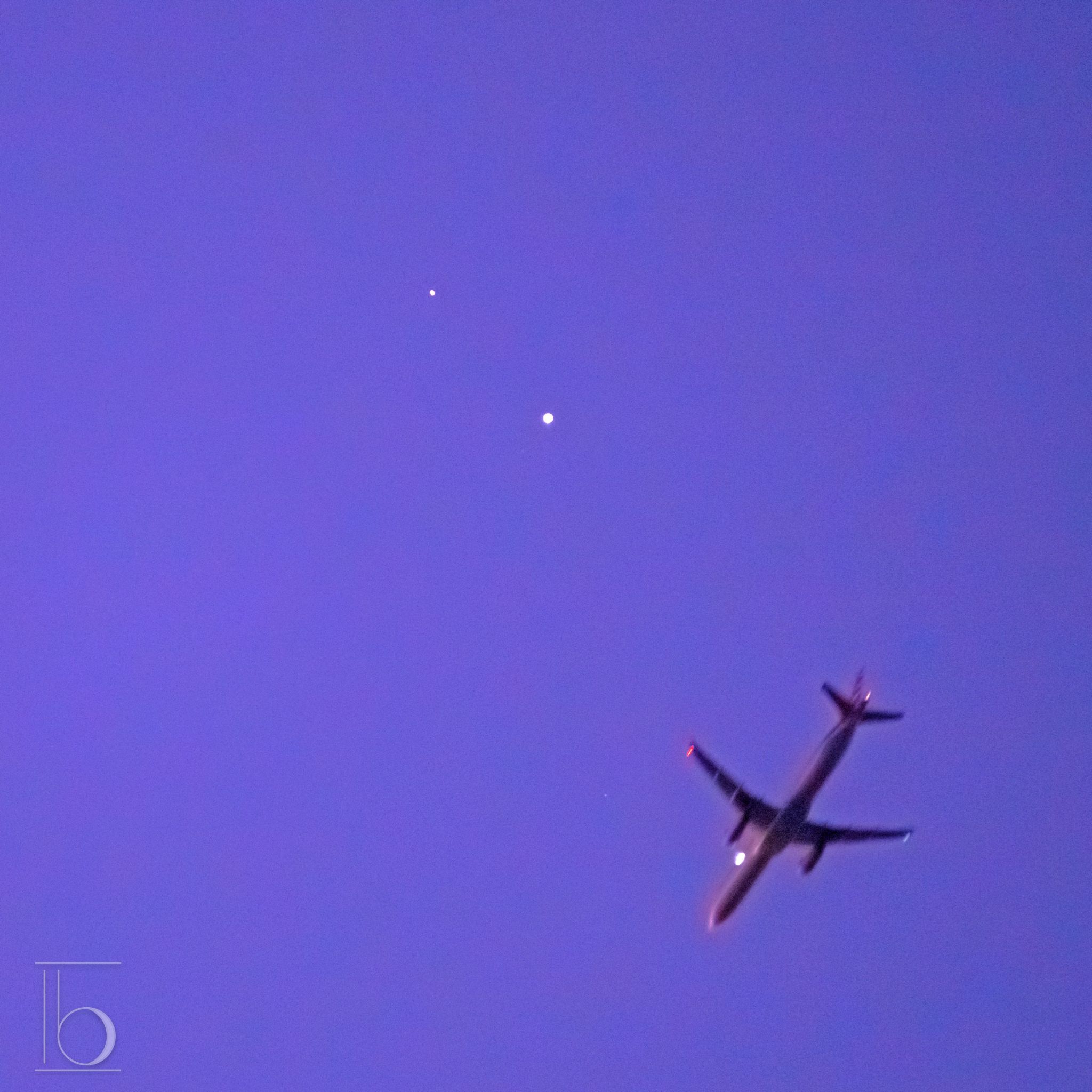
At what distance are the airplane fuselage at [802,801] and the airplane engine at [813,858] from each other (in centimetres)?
61

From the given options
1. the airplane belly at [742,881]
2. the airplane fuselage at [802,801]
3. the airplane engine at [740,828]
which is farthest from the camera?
the airplane belly at [742,881]

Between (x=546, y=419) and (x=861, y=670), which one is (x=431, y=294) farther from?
(x=861, y=670)

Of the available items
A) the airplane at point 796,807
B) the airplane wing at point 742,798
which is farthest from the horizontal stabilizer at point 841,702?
the airplane wing at point 742,798

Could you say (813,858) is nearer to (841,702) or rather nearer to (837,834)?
(837,834)

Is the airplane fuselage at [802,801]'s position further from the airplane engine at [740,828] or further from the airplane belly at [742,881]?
the airplane engine at [740,828]

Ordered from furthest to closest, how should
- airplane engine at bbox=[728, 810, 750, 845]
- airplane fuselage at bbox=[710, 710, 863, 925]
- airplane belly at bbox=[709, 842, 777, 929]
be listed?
airplane belly at bbox=[709, 842, 777, 929] < airplane fuselage at bbox=[710, 710, 863, 925] < airplane engine at bbox=[728, 810, 750, 845]

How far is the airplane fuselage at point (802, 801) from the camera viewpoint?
108 feet

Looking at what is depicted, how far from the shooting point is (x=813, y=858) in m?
33.1

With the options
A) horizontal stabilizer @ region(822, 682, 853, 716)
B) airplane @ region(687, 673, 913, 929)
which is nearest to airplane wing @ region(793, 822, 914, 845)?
airplane @ region(687, 673, 913, 929)

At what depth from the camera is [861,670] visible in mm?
34469

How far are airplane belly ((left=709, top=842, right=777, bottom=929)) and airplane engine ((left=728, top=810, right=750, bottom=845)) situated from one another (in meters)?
0.71

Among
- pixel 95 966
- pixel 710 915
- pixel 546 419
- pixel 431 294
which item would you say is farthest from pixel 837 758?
pixel 95 966

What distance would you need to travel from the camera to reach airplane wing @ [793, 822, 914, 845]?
1325 inches

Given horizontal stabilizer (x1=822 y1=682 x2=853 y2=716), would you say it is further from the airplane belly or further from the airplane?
the airplane belly
